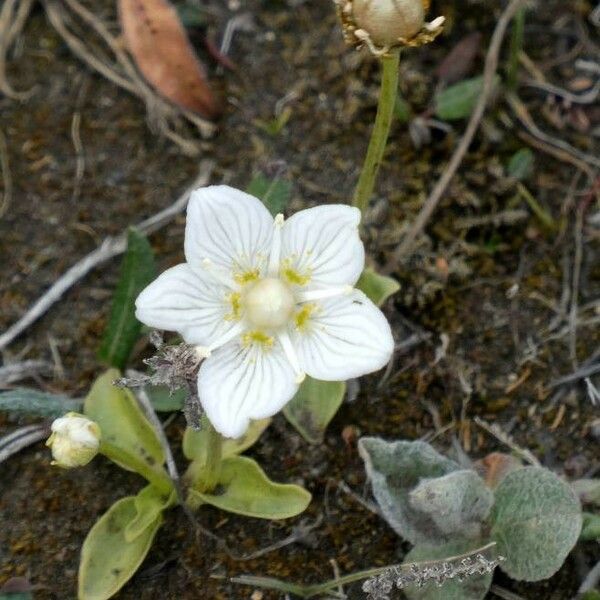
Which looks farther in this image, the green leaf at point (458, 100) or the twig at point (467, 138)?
the green leaf at point (458, 100)

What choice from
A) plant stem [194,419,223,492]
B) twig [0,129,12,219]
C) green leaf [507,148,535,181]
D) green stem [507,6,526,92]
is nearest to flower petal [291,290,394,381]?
plant stem [194,419,223,492]

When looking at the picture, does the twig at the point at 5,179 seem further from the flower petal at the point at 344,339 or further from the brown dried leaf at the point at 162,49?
the flower petal at the point at 344,339

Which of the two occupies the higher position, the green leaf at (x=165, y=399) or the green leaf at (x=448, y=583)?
the green leaf at (x=165, y=399)

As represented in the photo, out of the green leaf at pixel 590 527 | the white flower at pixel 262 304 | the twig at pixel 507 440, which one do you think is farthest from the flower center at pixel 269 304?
the green leaf at pixel 590 527

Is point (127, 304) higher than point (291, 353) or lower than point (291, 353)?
lower

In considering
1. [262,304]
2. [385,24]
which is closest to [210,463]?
[262,304]

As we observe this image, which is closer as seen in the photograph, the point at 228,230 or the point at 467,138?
the point at 228,230

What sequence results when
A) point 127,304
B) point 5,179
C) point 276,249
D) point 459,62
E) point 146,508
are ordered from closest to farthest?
point 276,249, point 146,508, point 127,304, point 5,179, point 459,62

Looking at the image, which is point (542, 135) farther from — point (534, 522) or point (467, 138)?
point (534, 522)
